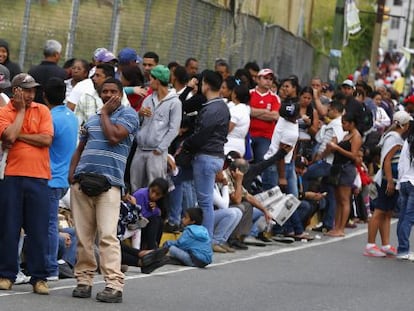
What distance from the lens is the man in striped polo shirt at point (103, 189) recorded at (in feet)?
39.5

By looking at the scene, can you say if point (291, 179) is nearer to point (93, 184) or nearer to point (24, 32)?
point (24, 32)

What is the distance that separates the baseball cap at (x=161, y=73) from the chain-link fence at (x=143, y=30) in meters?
2.18

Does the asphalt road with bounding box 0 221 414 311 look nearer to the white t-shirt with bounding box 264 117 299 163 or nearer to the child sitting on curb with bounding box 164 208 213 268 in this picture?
the child sitting on curb with bounding box 164 208 213 268

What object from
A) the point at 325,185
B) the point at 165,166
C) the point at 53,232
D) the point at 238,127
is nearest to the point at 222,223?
the point at 165,166

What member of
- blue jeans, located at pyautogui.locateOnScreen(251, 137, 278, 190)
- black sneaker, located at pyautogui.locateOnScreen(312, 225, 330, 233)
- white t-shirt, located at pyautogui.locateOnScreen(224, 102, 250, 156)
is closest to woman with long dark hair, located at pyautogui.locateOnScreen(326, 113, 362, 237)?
black sneaker, located at pyautogui.locateOnScreen(312, 225, 330, 233)

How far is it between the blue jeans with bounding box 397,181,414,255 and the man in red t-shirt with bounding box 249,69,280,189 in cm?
274

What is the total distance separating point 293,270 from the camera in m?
16.2

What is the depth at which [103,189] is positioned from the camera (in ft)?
39.5

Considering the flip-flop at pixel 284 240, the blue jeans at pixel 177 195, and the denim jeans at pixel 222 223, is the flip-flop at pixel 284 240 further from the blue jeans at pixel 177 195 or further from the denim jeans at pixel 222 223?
the blue jeans at pixel 177 195

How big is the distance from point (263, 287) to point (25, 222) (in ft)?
9.76

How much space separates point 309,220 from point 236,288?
324 inches

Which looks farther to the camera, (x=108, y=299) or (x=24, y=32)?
(x=24, y=32)

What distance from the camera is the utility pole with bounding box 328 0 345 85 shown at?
107ft

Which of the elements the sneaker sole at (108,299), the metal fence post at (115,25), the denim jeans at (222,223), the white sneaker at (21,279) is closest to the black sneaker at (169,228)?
the denim jeans at (222,223)
